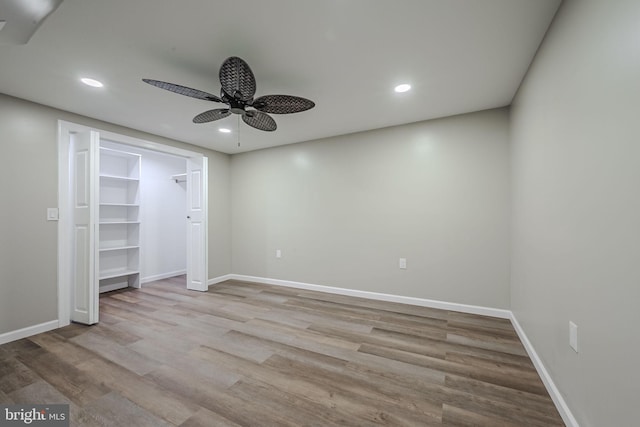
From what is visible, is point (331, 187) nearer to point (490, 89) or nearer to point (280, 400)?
point (490, 89)

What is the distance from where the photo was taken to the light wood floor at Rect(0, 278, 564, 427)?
155cm

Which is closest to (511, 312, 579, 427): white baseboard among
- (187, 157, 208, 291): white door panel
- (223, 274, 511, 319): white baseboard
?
(223, 274, 511, 319): white baseboard

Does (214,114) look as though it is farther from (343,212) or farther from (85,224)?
(343,212)

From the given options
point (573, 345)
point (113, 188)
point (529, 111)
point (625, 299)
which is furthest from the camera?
point (113, 188)

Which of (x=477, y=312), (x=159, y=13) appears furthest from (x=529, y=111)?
(x=159, y=13)

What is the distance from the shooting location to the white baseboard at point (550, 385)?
1.42 metres

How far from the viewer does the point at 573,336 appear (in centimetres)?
139

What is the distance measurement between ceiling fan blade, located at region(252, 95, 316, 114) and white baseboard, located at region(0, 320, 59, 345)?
3194 mm

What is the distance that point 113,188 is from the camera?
4402 mm

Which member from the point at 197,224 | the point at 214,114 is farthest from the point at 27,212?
the point at 214,114

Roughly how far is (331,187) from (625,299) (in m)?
3.23

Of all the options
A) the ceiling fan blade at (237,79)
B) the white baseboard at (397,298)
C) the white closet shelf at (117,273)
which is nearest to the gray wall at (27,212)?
the white closet shelf at (117,273)

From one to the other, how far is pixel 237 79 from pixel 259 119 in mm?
587

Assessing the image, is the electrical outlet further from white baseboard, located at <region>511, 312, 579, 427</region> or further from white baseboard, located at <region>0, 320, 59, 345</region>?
white baseboard, located at <region>0, 320, 59, 345</region>
